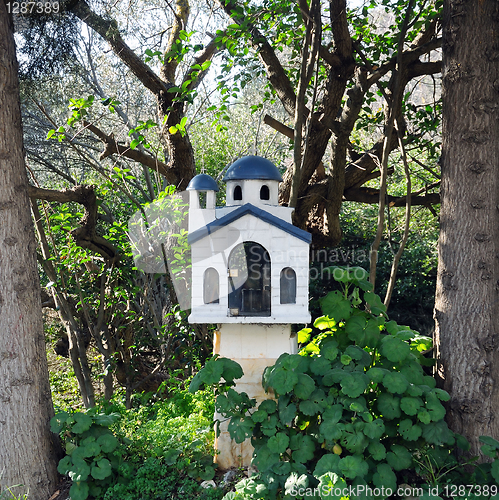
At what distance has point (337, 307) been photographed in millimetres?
3273

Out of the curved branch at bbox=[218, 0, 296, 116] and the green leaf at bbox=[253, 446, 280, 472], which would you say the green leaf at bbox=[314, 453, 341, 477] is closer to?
the green leaf at bbox=[253, 446, 280, 472]

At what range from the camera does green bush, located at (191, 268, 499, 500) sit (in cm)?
280

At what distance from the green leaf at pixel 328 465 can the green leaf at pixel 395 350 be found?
72 cm

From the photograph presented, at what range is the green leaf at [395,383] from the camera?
9.41 ft

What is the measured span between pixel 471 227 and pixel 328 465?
75.7 inches

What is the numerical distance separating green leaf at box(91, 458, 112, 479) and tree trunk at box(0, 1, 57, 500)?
0.48 metres

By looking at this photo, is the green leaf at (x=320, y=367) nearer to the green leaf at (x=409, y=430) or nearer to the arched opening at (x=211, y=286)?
the green leaf at (x=409, y=430)

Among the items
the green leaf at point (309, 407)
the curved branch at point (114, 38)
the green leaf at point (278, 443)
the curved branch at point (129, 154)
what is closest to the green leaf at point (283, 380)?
the green leaf at point (309, 407)

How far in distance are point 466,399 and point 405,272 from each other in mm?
5224

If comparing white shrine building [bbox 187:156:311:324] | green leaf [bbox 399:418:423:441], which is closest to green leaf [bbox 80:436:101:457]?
white shrine building [bbox 187:156:311:324]

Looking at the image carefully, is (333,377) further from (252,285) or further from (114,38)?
(114,38)

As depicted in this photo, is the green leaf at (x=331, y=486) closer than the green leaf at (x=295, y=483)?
Yes

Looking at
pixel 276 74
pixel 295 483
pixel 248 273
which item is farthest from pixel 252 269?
pixel 276 74

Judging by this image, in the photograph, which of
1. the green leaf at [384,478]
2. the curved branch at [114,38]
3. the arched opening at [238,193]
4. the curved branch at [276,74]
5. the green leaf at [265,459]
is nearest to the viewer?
the green leaf at [384,478]
